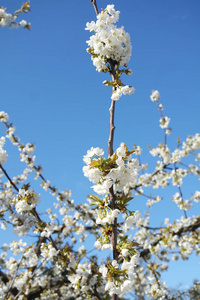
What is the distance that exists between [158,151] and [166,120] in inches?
42.3

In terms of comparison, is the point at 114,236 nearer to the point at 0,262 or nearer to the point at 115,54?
the point at 115,54

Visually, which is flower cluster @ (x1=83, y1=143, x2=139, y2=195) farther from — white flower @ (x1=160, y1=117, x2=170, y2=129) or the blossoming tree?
white flower @ (x1=160, y1=117, x2=170, y2=129)

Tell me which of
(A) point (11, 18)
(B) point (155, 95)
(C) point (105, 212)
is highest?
(B) point (155, 95)

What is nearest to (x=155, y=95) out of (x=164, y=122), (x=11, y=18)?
(x=164, y=122)

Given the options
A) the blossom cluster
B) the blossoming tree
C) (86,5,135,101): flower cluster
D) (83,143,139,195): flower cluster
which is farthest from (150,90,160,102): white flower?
(83,143,139,195): flower cluster

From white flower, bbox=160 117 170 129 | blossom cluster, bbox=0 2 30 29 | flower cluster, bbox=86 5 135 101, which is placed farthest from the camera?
white flower, bbox=160 117 170 129

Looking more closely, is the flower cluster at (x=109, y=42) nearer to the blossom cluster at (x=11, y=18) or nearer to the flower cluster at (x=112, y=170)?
the flower cluster at (x=112, y=170)

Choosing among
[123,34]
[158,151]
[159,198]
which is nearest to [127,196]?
[123,34]

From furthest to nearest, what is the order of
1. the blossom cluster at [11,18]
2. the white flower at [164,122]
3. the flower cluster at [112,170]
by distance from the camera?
the white flower at [164,122]
the blossom cluster at [11,18]
the flower cluster at [112,170]

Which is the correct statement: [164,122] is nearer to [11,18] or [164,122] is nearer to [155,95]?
[155,95]

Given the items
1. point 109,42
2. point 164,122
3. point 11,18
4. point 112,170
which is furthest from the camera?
point 164,122

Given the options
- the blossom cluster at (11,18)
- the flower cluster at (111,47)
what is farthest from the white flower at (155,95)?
the flower cluster at (111,47)

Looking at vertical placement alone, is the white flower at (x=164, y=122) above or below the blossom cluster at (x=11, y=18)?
above

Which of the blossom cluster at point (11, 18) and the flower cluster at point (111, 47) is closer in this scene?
the flower cluster at point (111, 47)
